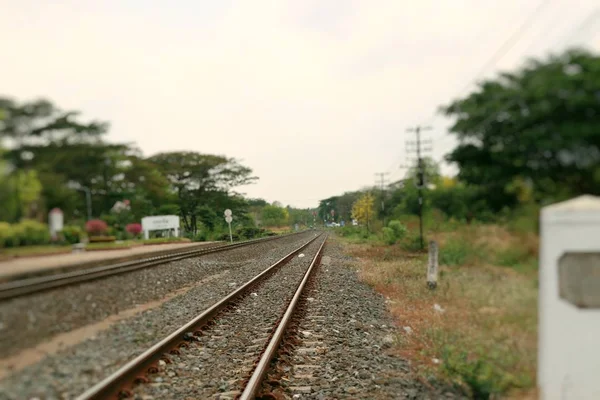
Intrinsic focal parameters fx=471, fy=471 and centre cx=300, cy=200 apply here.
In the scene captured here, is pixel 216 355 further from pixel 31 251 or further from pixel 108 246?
pixel 31 251

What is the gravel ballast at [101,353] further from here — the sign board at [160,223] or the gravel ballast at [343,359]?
the gravel ballast at [343,359]

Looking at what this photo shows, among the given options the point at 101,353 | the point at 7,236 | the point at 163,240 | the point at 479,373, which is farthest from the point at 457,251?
the point at 7,236

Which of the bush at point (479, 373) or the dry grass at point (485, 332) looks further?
the bush at point (479, 373)

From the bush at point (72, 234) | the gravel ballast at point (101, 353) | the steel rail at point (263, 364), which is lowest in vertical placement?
the steel rail at point (263, 364)

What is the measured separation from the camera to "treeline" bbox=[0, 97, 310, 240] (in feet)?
10.1

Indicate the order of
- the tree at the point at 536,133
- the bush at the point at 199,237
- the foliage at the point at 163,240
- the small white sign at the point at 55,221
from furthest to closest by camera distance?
the bush at the point at 199,237 → the foliage at the point at 163,240 → the small white sign at the point at 55,221 → the tree at the point at 536,133

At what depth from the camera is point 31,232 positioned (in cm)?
314

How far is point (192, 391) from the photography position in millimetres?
5152

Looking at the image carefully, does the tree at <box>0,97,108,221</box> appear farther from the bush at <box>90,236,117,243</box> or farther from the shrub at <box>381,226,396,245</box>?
the shrub at <box>381,226,396,245</box>

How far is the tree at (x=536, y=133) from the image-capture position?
115 inches

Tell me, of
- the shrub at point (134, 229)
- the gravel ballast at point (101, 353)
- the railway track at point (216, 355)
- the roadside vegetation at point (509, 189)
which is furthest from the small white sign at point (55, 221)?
the roadside vegetation at point (509, 189)

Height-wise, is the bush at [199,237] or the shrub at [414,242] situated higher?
the bush at [199,237]

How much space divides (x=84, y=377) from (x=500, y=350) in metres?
3.52

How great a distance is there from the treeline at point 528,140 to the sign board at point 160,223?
8.95ft
